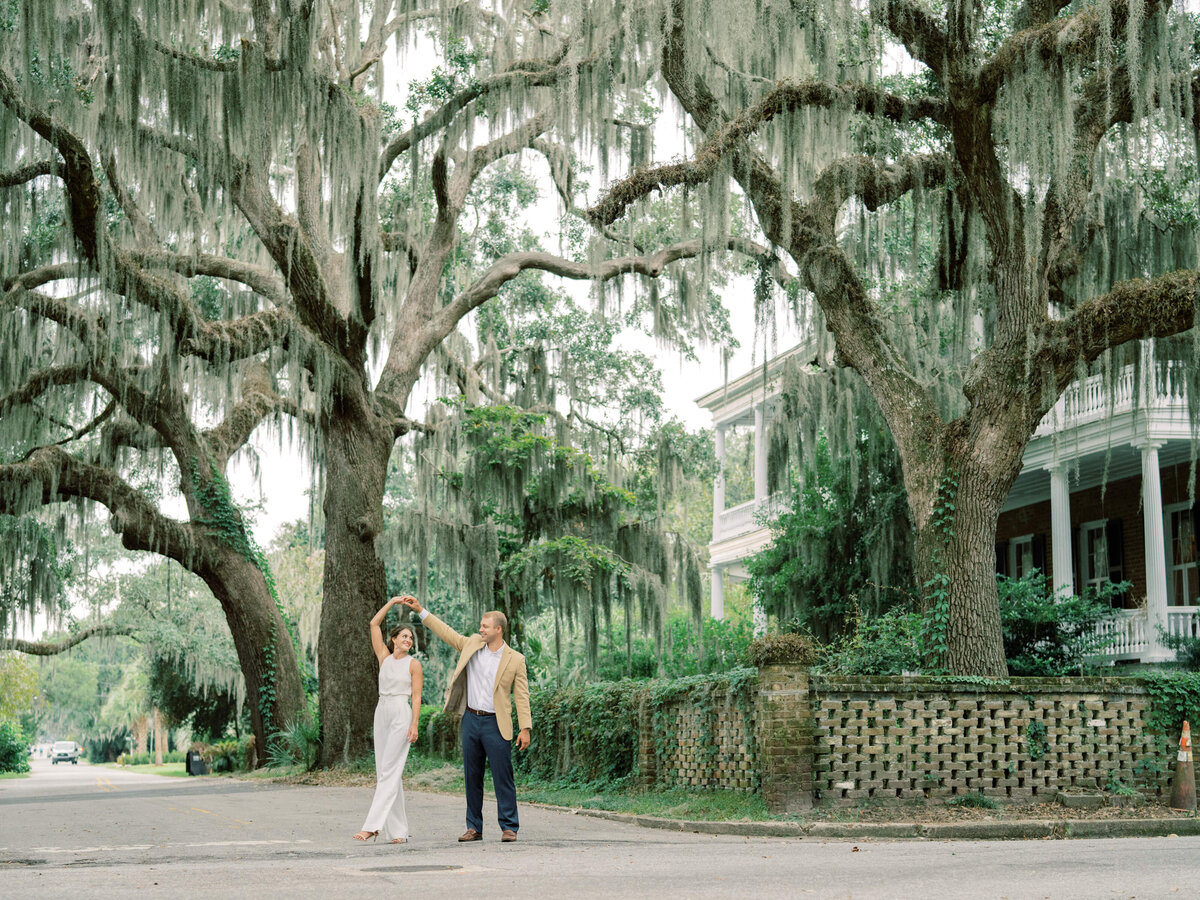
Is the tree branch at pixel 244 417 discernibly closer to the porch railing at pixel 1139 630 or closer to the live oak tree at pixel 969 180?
the live oak tree at pixel 969 180

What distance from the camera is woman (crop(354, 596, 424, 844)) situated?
898cm

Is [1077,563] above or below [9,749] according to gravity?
above

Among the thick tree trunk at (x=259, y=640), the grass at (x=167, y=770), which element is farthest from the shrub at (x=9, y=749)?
the thick tree trunk at (x=259, y=640)

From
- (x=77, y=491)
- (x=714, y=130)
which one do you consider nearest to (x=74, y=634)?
(x=77, y=491)

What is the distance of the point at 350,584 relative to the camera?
1928 cm

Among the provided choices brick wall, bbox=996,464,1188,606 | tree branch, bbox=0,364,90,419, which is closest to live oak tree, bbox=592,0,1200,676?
brick wall, bbox=996,464,1188,606

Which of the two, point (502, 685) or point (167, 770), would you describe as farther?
point (167, 770)

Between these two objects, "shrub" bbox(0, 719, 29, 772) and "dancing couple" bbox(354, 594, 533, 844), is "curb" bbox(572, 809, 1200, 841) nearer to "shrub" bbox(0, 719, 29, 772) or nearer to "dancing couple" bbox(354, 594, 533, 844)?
"dancing couple" bbox(354, 594, 533, 844)

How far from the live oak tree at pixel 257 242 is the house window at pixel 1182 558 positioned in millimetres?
8581

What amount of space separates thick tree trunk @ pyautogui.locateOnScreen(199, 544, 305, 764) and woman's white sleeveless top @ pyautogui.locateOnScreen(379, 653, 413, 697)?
12.3 m

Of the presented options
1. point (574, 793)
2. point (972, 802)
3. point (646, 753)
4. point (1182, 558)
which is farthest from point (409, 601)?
point (1182, 558)

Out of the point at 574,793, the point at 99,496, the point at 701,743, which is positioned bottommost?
the point at 574,793

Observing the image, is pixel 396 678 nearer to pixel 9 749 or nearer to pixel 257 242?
pixel 257 242

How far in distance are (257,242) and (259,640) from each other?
6.79 m
